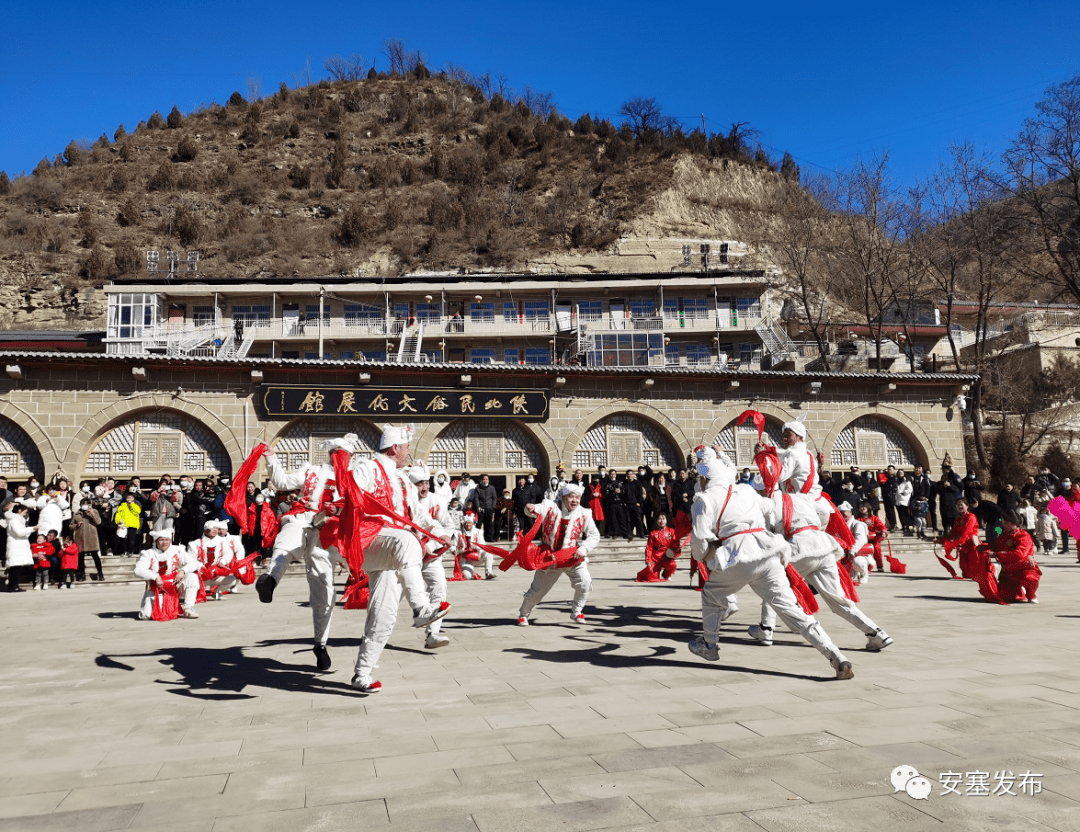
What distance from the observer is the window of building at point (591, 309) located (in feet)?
130

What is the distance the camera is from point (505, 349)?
39469 millimetres

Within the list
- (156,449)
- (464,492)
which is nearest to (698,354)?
(464,492)

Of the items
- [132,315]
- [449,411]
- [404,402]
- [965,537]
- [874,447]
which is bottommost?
[965,537]

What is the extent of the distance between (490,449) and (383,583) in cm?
1546

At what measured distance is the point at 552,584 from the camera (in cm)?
832

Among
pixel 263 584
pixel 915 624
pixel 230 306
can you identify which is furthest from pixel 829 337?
pixel 263 584

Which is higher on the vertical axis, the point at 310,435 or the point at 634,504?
the point at 310,435

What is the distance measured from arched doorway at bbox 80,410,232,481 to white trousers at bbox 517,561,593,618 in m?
13.3

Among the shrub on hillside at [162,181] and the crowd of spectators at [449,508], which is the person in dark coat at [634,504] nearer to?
the crowd of spectators at [449,508]

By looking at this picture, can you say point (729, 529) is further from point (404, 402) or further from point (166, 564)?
point (404, 402)

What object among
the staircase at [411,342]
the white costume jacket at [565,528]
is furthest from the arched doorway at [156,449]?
the staircase at [411,342]

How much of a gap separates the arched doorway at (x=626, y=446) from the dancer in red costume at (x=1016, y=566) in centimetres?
1201

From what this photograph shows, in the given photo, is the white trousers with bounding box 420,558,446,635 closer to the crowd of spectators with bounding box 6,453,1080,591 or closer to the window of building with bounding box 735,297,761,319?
the crowd of spectators with bounding box 6,453,1080,591

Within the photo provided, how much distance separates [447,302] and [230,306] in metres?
10.8
